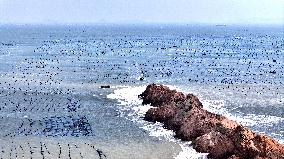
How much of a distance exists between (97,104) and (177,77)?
1262 inches

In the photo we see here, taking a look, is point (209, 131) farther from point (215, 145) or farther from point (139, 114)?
point (139, 114)

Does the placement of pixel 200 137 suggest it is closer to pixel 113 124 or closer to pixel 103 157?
pixel 103 157

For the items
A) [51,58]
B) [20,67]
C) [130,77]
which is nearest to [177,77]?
[130,77]

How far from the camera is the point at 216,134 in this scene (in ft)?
127

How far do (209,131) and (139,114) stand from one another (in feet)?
45.6

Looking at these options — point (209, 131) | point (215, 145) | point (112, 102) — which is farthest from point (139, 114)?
point (215, 145)

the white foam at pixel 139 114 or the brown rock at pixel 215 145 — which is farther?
the white foam at pixel 139 114

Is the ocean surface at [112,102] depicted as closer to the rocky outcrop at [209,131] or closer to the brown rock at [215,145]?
the brown rock at [215,145]

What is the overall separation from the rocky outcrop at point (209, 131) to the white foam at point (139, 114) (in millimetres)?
742

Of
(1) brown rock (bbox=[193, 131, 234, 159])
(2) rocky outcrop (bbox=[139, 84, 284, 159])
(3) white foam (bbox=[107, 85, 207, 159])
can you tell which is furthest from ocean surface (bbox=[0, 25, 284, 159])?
(2) rocky outcrop (bbox=[139, 84, 284, 159])

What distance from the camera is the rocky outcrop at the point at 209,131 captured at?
3500cm

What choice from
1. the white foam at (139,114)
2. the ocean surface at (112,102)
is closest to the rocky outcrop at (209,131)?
the white foam at (139,114)

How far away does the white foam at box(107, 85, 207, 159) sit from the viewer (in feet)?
127

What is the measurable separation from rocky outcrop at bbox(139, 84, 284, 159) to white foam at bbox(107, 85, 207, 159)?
0.74m
